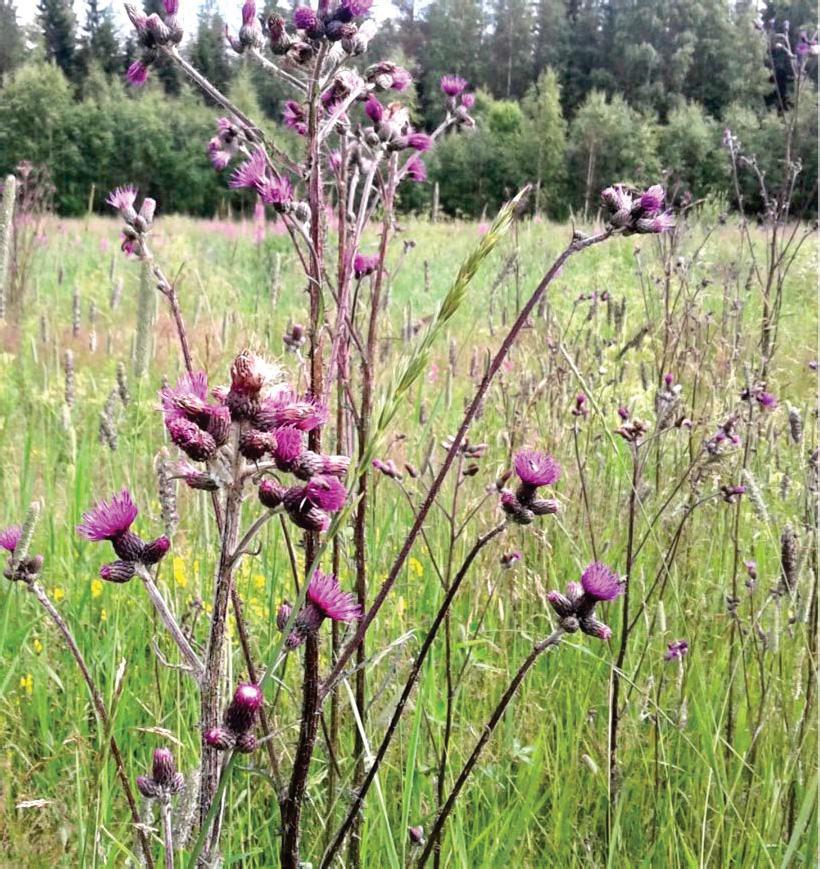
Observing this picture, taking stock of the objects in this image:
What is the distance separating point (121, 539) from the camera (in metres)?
0.73

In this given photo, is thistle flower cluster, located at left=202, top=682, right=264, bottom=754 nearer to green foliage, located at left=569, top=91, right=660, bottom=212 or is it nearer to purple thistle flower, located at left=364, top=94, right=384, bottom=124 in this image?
purple thistle flower, located at left=364, top=94, right=384, bottom=124

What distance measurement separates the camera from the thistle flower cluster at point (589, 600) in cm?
89

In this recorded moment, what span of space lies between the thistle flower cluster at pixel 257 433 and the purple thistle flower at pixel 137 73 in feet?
2.45

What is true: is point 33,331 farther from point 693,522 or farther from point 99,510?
point 99,510

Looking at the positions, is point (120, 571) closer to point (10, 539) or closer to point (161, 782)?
point (161, 782)

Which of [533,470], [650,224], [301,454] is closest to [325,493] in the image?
[301,454]

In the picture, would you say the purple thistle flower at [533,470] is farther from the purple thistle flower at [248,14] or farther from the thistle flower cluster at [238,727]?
the purple thistle flower at [248,14]

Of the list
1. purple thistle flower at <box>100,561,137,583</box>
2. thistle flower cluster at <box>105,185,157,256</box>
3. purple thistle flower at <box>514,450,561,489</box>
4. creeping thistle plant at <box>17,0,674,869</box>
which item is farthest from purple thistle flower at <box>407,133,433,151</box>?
purple thistle flower at <box>100,561,137,583</box>

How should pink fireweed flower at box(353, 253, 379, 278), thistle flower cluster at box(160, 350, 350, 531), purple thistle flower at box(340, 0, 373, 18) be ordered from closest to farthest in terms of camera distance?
thistle flower cluster at box(160, 350, 350, 531) → purple thistle flower at box(340, 0, 373, 18) → pink fireweed flower at box(353, 253, 379, 278)

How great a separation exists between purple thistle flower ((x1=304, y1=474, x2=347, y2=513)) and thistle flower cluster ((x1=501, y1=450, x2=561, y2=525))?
0.27 metres

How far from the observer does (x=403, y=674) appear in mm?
1759

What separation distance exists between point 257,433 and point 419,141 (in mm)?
932

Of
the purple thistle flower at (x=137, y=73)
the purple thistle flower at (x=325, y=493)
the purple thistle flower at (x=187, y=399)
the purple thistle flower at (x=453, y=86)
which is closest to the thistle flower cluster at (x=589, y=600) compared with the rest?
the purple thistle flower at (x=325, y=493)

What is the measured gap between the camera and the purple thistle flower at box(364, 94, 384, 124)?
1359mm
